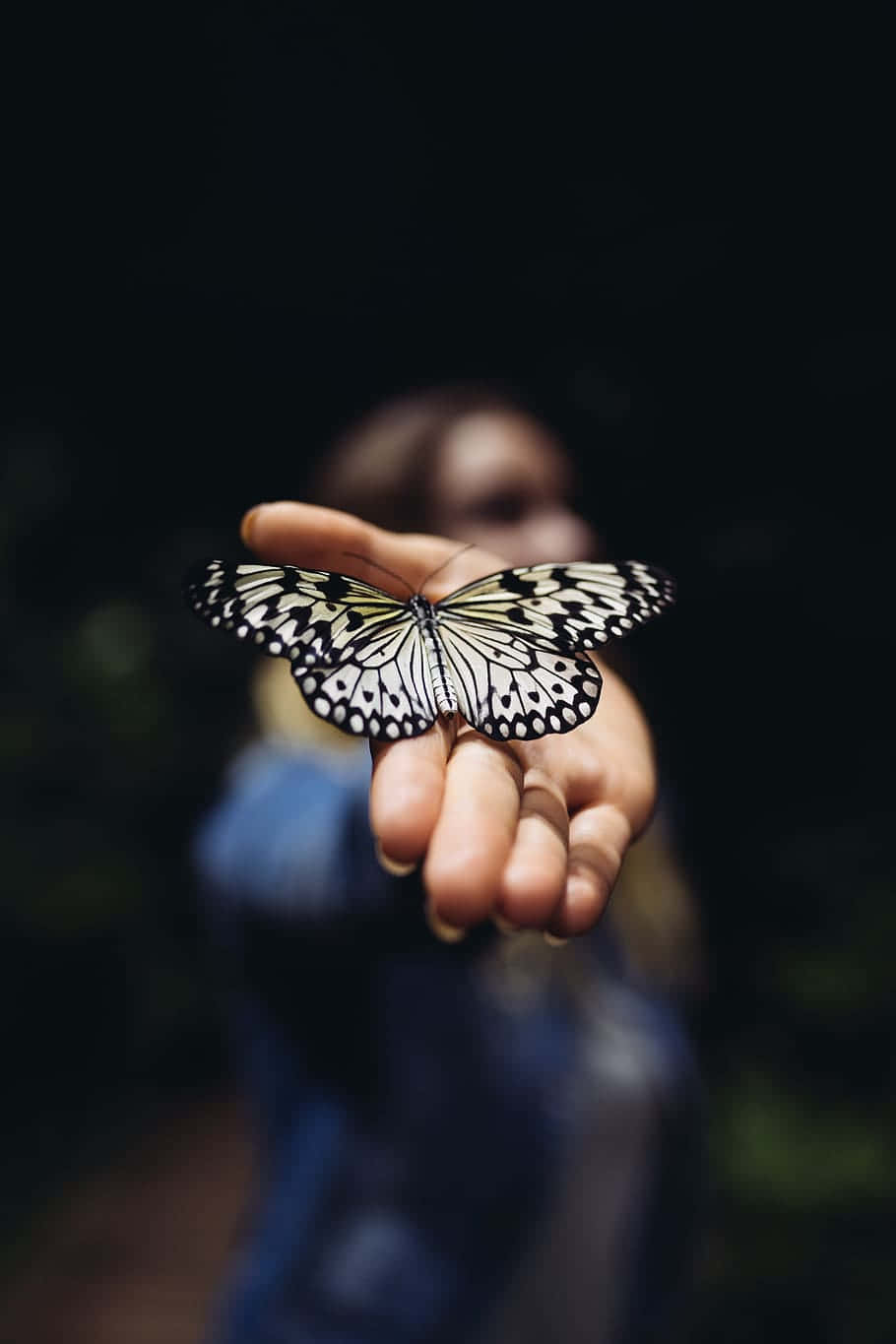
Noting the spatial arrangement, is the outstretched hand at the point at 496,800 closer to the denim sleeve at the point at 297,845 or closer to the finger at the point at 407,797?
the finger at the point at 407,797

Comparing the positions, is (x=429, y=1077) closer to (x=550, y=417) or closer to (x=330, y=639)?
(x=330, y=639)

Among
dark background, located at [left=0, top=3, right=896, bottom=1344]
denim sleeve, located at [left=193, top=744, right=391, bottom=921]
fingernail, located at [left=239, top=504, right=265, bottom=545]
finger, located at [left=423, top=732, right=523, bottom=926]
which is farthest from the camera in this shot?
dark background, located at [left=0, top=3, right=896, bottom=1344]

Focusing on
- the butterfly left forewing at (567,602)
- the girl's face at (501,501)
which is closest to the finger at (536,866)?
the butterfly left forewing at (567,602)

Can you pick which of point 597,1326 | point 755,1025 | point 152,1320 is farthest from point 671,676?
point 152,1320

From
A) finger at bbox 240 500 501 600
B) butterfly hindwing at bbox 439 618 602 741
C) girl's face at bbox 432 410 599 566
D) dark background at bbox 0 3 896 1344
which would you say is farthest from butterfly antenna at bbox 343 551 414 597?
dark background at bbox 0 3 896 1344

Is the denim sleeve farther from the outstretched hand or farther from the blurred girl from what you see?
the outstretched hand

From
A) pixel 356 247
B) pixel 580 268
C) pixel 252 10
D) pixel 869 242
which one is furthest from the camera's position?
pixel 356 247

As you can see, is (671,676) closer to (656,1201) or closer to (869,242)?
(869,242)
